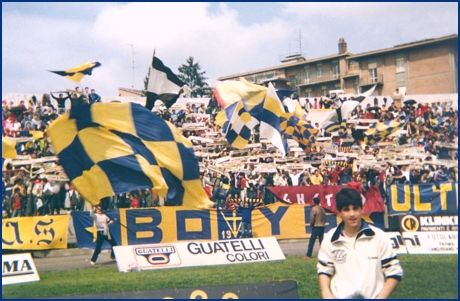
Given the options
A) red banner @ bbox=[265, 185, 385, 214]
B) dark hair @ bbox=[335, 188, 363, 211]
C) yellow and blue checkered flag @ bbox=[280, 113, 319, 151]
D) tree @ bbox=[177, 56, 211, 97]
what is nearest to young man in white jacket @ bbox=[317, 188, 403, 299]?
dark hair @ bbox=[335, 188, 363, 211]

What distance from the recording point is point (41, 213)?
64.6 ft

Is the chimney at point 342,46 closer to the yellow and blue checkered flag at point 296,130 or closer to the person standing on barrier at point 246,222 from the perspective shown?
the yellow and blue checkered flag at point 296,130

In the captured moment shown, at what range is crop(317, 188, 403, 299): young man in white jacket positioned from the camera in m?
4.76

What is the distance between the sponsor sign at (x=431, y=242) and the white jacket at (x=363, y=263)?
1170 centimetres

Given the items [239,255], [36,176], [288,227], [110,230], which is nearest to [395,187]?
[288,227]

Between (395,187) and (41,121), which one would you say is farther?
(41,121)

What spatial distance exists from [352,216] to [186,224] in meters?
13.0

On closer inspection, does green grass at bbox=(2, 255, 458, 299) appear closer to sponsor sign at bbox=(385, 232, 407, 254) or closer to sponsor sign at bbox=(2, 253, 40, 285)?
sponsor sign at bbox=(2, 253, 40, 285)

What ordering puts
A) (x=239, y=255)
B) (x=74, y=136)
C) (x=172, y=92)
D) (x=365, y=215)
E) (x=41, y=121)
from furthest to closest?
1. (x=41, y=121)
2. (x=365, y=215)
3. (x=239, y=255)
4. (x=172, y=92)
5. (x=74, y=136)

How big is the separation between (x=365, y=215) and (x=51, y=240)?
10.0 metres

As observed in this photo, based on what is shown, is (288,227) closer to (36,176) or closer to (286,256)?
(286,256)

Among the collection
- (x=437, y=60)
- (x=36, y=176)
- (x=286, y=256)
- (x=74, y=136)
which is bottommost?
(x=286, y=256)

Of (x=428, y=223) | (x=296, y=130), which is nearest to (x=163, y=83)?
(x=428, y=223)

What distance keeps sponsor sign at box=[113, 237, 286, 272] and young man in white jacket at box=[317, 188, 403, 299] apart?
9599mm
